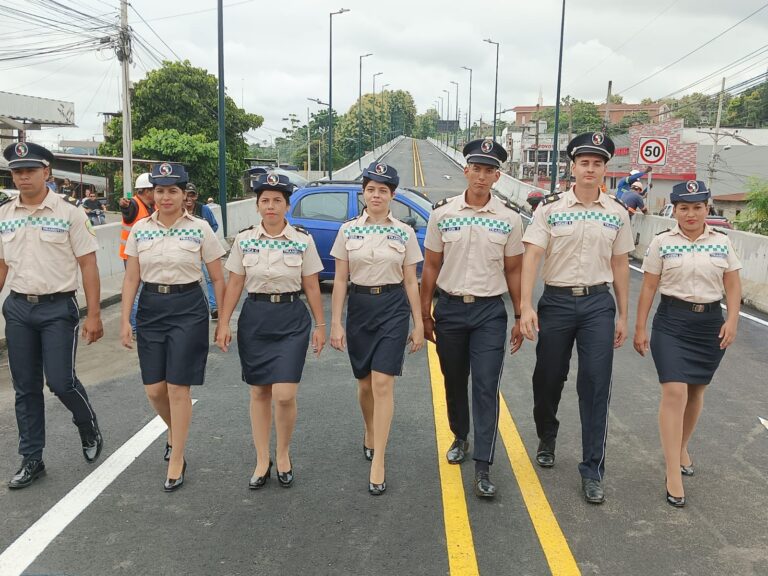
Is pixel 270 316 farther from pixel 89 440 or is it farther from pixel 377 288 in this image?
pixel 89 440

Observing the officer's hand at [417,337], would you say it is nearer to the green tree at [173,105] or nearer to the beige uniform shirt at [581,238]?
the beige uniform shirt at [581,238]

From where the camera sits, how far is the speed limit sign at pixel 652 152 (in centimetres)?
1808

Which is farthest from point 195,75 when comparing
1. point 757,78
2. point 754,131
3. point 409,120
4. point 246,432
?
point 409,120

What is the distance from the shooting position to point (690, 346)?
156 inches

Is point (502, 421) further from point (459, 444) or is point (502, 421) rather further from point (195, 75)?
point (195, 75)

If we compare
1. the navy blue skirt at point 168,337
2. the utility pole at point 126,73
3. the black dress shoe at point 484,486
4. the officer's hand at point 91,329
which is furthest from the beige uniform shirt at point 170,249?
the utility pole at point 126,73

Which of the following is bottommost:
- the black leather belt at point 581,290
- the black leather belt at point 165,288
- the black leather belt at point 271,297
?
the black leather belt at point 271,297

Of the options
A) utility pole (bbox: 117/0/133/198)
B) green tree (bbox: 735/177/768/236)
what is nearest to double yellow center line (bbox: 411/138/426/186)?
utility pole (bbox: 117/0/133/198)

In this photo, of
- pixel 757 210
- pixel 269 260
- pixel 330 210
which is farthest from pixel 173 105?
pixel 269 260

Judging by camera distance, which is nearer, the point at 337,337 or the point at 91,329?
the point at 337,337

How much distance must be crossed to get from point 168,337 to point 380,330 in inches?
48.1

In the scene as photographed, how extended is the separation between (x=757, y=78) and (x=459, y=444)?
91.4 feet

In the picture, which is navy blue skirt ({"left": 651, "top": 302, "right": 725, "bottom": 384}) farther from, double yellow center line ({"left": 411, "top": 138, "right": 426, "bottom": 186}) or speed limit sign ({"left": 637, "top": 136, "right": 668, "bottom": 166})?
double yellow center line ({"left": 411, "top": 138, "right": 426, "bottom": 186})

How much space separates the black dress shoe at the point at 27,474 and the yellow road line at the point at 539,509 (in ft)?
9.19
